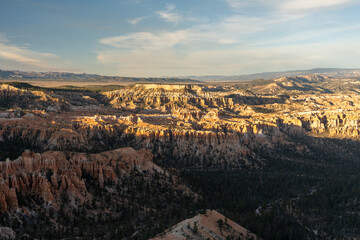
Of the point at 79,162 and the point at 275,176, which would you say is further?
the point at 275,176

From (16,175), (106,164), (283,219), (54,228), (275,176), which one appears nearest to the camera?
(54,228)

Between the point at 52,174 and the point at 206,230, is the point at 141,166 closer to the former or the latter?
the point at 52,174

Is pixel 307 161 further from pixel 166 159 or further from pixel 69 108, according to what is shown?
pixel 69 108

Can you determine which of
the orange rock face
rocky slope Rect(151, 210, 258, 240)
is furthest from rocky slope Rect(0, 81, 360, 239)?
rocky slope Rect(151, 210, 258, 240)

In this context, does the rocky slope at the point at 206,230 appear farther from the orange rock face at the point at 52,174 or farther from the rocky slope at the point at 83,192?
the orange rock face at the point at 52,174

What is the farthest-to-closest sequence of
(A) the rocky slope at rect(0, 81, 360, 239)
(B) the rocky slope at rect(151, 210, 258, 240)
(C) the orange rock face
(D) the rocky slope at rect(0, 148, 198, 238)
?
1. (A) the rocky slope at rect(0, 81, 360, 239)
2. (C) the orange rock face
3. (D) the rocky slope at rect(0, 148, 198, 238)
4. (B) the rocky slope at rect(151, 210, 258, 240)

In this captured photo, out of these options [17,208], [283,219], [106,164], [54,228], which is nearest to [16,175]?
[17,208]

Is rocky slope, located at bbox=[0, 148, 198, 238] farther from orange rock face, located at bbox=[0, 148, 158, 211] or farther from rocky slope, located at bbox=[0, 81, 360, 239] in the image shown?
rocky slope, located at bbox=[0, 81, 360, 239]

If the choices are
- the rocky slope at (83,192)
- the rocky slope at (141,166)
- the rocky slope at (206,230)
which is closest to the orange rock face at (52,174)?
the rocky slope at (83,192)
